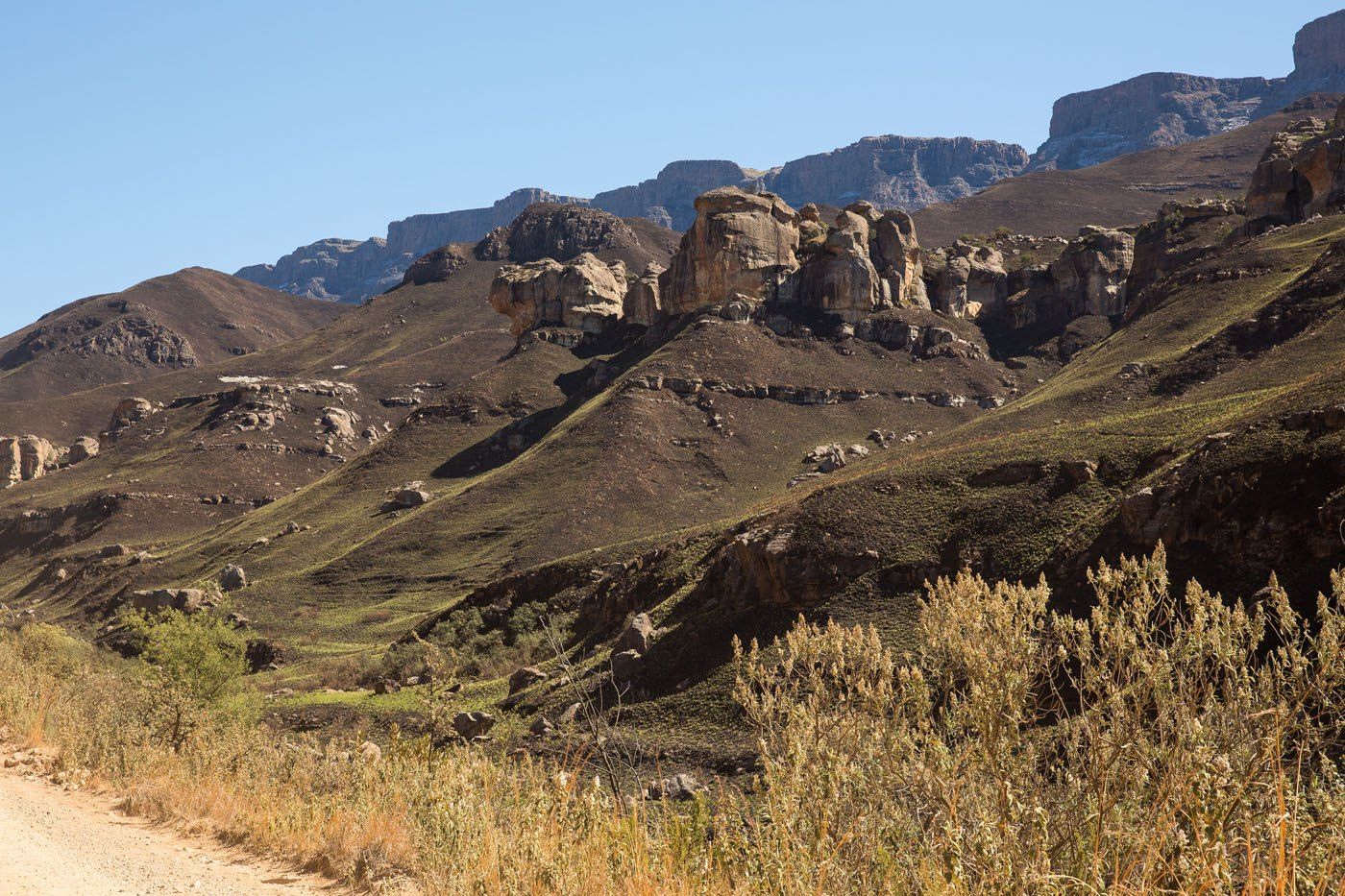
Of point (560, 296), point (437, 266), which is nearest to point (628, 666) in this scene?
point (560, 296)

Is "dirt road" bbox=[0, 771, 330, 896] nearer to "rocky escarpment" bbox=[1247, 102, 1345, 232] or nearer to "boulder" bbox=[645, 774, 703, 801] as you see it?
"boulder" bbox=[645, 774, 703, 801]

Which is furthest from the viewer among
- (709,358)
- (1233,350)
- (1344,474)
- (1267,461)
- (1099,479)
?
(709,358)

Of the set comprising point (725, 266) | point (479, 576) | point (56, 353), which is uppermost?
point (56, 353)

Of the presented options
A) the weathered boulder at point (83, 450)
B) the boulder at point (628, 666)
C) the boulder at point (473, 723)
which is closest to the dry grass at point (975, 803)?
the boulder at point (473, 723)

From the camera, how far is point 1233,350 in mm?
51625

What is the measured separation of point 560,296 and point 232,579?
56.7 meters

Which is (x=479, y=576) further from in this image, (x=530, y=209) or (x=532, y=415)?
(x=530, y=209)

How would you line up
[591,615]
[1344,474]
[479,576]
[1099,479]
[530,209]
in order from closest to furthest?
[1344,474], [1099,479], [591,615], [479,576], [530,209]

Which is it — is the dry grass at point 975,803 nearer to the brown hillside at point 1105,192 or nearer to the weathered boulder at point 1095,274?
the weathered boulder at point 1095,274

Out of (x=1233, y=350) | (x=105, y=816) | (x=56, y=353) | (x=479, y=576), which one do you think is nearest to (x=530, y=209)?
(x=56, y=353)

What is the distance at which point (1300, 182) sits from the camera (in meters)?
74.0

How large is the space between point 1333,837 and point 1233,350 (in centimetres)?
5387

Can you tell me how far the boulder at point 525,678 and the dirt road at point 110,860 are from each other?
21851 mm

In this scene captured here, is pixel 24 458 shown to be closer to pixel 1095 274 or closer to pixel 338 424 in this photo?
pixel 338 424
